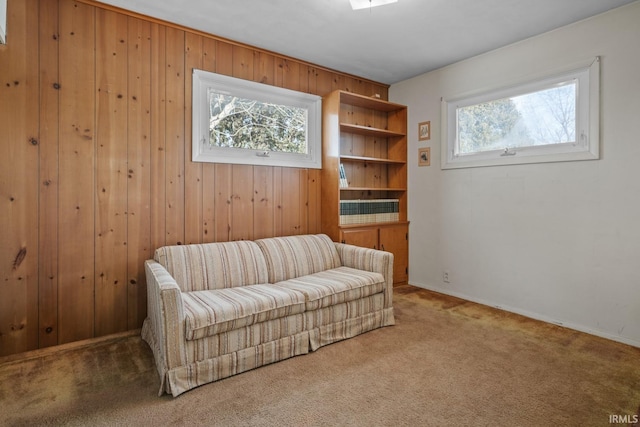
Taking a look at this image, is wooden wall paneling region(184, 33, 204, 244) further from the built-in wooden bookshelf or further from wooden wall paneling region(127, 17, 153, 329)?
the built-in wooden bookshelf

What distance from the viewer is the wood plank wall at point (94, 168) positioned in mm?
2352

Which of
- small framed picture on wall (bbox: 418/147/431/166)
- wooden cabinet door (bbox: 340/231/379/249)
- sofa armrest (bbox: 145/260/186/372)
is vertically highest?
small framed picture on wall (bbox: 418/147/431/166)

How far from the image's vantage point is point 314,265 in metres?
3.19

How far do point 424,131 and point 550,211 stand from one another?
5.35 feet

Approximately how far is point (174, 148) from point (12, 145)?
103 centimetres

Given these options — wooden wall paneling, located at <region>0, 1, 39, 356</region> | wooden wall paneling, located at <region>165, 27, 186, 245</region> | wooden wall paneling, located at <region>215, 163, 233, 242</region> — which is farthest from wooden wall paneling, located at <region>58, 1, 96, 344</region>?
wooden wall paneling, located at <region>215, 163, 233, 242</region>

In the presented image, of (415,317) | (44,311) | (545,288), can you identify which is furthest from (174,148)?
(545,288)

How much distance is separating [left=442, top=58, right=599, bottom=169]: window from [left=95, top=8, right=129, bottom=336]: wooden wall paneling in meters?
3.18

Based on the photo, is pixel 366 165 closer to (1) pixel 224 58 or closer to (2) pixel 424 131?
(2) pixel 424 131

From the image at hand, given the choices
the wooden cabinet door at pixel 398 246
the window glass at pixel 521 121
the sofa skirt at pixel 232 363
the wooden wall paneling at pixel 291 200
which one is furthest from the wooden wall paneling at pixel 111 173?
the window glass at pixel 521 121

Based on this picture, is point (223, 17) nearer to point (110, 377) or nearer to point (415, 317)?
point (110, 377)

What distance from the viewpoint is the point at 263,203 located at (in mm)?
3432

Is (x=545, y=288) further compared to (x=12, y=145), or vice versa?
(x=545, y=288)

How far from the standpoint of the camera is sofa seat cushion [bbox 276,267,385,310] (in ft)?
8.32
